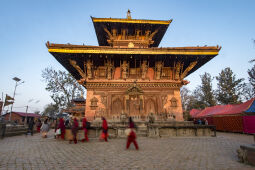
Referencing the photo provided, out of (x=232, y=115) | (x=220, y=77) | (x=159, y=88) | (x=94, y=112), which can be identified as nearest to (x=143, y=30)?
(x=159, y=88)

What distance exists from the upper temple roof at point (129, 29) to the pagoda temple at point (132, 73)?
0.12 metres

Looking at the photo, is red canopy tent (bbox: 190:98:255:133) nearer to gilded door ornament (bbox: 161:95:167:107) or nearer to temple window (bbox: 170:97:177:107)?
temple window (bbox: 170:97:177:107)

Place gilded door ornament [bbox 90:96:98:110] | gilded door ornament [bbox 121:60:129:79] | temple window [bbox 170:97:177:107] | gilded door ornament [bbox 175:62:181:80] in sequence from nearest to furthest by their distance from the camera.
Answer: gilded door ornament [bbox 90:96:98:110]
temple window [bbox 170:97:177:107]
gilded door ornament [bbox 121:60:129:79]
gilded door ornament [bbox 175:62:181:80]

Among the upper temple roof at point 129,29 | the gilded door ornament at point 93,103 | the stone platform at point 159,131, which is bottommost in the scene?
the stone platform at point 159,131

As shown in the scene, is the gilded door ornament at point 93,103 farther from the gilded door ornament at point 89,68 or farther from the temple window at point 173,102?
the temple window at point 173,102

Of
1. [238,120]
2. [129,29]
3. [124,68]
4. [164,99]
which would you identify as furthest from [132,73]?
[238,120]

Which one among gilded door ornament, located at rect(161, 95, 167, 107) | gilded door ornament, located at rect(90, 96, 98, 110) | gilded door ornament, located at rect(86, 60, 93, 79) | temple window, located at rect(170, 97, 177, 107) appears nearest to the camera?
gilded door ornament, located at rect(90, 96, 98, 110)

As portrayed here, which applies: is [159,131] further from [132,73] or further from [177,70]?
[177,70]

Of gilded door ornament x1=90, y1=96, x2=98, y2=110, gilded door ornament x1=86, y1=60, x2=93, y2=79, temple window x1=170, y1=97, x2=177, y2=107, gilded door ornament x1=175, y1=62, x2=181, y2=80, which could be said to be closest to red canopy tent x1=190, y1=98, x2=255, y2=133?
temple window x1=170, y1=97, x2=177, y2=107

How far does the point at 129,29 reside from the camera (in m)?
16.4

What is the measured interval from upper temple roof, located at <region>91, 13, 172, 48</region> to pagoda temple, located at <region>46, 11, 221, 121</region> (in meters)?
0.12

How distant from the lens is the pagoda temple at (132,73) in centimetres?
1295

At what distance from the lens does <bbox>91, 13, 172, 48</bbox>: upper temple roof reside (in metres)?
15.3

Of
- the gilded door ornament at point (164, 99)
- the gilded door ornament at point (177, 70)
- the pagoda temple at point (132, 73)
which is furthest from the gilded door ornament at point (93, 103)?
the gilded door ornament at point (177, 70)
